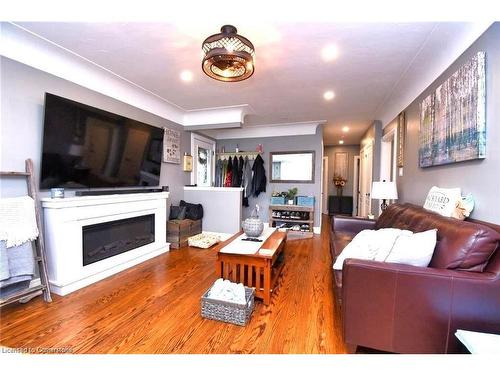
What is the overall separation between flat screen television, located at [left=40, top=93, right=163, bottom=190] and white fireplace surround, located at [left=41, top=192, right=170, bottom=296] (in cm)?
22

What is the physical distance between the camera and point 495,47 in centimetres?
134

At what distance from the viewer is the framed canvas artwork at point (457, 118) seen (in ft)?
4.65

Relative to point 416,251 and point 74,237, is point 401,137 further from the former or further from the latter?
point 74,237

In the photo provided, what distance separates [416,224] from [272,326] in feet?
4.46

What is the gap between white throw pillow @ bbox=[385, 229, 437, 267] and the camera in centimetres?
125

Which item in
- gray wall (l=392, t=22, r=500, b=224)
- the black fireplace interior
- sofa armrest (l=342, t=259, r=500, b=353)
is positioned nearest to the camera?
sofa armrest (l=342, t=259, r=500, b=353)

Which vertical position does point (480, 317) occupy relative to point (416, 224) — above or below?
below

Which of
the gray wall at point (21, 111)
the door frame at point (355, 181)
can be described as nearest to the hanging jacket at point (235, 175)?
the gray wall at point (21, 111)

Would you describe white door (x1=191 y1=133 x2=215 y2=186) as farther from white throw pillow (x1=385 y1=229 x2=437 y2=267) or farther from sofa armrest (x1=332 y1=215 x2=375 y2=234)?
white throw pillow (x1=385 y1=229 x2=437 y2=267)

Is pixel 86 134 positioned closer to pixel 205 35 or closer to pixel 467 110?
pixel 205 35

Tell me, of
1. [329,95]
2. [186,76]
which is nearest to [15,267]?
[186,76]

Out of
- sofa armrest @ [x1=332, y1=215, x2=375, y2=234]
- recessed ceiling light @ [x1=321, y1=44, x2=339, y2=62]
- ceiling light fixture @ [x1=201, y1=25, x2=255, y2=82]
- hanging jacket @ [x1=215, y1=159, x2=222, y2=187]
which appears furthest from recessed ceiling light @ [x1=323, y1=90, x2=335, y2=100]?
hanging jacket @ [x1=215, y1=159, x2=222, y2=187]

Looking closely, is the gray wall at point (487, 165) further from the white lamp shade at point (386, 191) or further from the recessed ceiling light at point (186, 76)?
the recessed ceiling light at point (186, 76)
